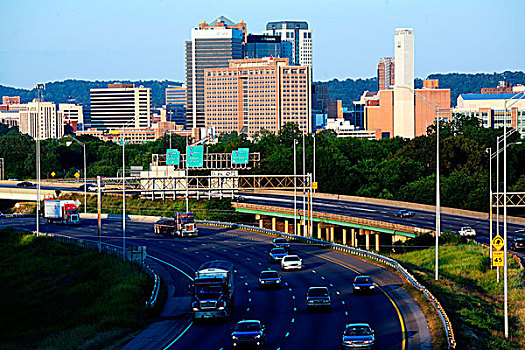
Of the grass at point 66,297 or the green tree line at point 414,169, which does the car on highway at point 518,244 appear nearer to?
the grass at point 66,297

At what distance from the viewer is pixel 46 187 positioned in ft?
510

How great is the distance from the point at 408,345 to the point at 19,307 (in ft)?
113

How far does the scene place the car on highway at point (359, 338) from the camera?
3547cm

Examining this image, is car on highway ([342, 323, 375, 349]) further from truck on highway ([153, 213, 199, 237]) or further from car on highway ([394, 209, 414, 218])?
car on highway ([394, 209, 414, 218])

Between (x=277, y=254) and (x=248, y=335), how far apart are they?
32056 millimetres

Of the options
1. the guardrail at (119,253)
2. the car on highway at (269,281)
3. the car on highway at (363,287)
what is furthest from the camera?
the car on highway at (269,281)

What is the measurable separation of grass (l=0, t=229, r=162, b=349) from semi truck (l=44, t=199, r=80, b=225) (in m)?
16.9

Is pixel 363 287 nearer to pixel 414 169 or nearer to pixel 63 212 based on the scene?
pixel 63 212

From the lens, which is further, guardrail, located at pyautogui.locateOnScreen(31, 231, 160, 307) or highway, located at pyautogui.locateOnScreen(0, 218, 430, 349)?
guardrail, located at pyautogui.locateOnScreen(31, 231, 160, 307)

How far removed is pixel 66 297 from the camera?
61.6 m

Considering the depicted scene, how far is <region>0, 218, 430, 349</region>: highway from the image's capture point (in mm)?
38719

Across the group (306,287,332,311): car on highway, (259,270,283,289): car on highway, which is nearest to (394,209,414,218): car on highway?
(259,270,283,289): car on highway

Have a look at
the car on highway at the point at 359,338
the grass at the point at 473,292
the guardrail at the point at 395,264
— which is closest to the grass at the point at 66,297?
the car on highway at the point at 359,338

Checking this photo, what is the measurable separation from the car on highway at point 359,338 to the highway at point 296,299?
0.86 m
